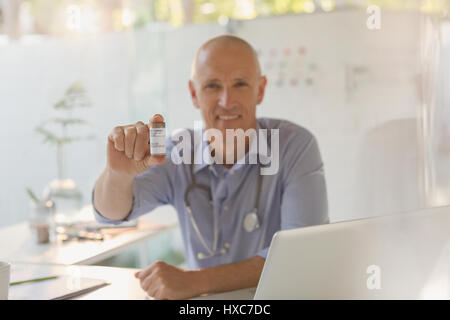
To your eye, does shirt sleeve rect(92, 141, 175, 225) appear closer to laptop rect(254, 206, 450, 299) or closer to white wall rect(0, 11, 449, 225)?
white wall rect(0, 11, 449, 225)

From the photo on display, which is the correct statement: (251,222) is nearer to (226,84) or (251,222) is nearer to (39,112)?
(226,84)

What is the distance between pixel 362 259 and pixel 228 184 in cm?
67

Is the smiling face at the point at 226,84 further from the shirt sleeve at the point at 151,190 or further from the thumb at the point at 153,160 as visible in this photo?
the thumb at the point at 153,160

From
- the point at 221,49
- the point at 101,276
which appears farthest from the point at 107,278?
the point at 221,49

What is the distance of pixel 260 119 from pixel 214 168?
0.61 ft

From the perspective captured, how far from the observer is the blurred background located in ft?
6.74

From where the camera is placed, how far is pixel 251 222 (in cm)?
125

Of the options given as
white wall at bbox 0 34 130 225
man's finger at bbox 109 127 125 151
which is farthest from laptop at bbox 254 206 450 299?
white wall at bbox 0 34 130 225

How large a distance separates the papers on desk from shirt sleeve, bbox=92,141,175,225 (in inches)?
9.1

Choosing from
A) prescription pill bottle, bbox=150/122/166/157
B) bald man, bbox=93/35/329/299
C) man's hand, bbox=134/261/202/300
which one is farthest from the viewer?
bald man, bbox=93/35/329/299

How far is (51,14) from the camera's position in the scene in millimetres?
2852

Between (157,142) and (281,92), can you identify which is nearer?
(157,142)

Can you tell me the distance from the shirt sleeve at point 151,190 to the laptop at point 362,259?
0.66 meters
